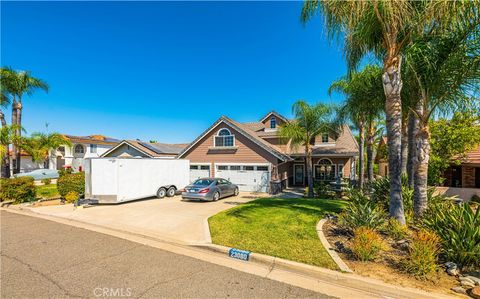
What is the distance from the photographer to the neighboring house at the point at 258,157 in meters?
19.0

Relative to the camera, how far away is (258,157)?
63.1 ft

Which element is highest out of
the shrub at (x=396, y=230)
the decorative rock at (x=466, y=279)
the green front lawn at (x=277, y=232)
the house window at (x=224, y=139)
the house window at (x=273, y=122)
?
the house window at (x=273, y=122)

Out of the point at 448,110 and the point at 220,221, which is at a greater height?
the point at 448,110

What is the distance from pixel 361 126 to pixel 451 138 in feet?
18.2

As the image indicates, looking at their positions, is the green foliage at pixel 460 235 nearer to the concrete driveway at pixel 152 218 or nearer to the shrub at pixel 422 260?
the shrub at pixel 422 260

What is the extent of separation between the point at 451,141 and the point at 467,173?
374 centimetres

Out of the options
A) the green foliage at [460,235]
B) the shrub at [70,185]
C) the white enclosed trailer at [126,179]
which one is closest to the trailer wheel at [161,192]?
the white enclosed trailer at [126,179]

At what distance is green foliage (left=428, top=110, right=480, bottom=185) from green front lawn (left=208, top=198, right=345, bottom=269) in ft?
36.7

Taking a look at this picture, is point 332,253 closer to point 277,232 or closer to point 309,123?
point 277,232

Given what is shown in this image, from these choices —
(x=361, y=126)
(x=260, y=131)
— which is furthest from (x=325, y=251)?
(x=260, y=131)

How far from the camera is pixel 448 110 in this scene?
25.2ft

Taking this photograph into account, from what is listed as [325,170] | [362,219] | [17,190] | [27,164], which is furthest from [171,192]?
[27,164]

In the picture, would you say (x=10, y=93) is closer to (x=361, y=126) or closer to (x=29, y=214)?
(x=29, y=214)

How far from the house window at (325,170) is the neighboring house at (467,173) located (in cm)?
862
